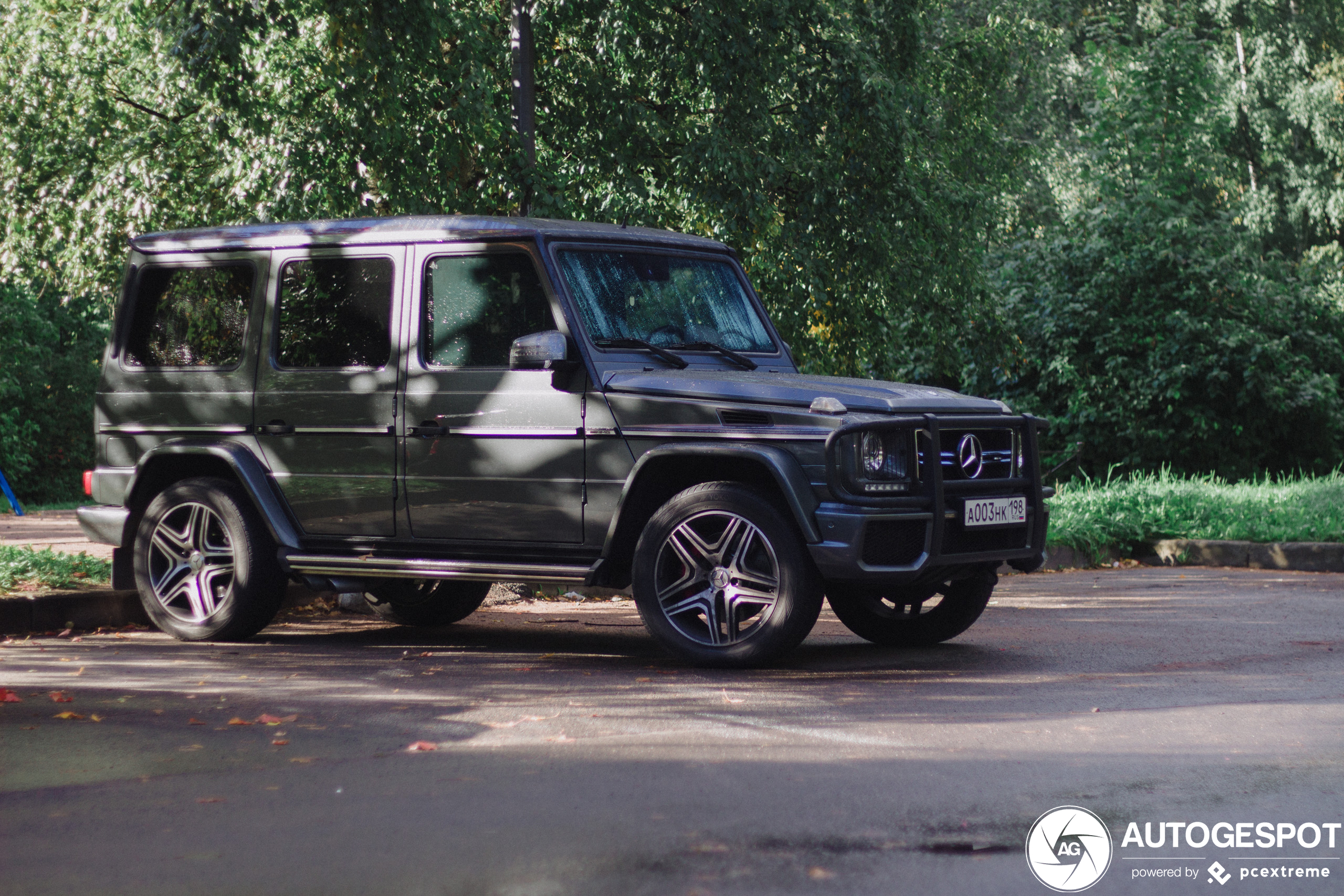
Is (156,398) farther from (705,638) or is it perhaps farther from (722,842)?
(722,842)

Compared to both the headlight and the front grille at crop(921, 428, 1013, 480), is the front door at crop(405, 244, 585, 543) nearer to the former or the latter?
the headlight

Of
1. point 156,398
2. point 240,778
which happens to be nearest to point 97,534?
point 156,398

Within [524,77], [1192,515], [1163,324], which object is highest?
[524,77]

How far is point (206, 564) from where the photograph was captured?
8430 millimetres

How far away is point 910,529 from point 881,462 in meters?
0.33

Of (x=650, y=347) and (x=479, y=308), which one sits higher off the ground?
(x=479, y=308)

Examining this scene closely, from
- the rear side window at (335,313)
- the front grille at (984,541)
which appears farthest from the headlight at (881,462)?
the rear side window at (335,313)

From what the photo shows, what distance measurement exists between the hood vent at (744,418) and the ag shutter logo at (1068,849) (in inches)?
113

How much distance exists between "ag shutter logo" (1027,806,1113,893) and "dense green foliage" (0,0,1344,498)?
25.1ft

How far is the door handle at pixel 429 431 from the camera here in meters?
7.79

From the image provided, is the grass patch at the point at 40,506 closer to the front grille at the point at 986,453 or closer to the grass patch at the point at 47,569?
the grass patch at the point at 47,569

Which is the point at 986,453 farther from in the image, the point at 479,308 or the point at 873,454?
the point at 479,308

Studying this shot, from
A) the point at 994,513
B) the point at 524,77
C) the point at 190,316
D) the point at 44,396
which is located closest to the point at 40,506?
the point at 44,396

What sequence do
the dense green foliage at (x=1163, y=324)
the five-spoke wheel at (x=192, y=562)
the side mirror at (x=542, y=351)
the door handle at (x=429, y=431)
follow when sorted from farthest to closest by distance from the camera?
the dense green foliage at (x=1163, y=324), the five-spoke wheel at (x=192, y=562), the door handle at (x=429, y=431), the side mirror at (x=542, y=351)
